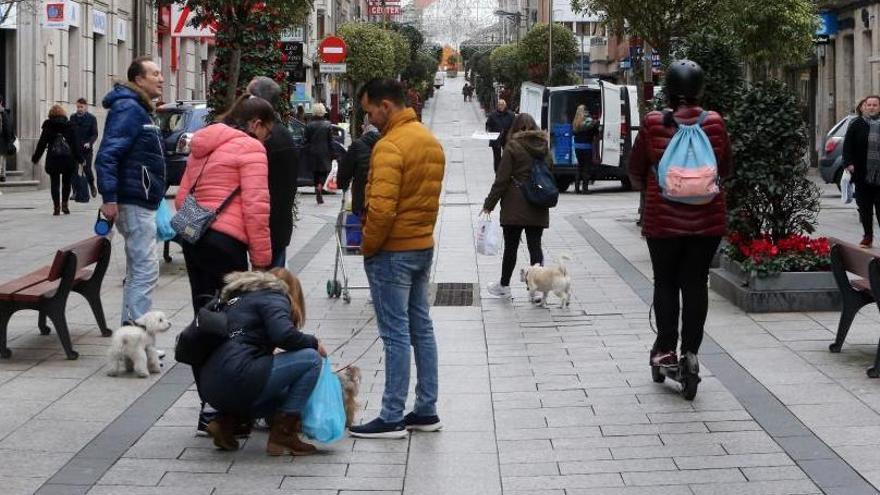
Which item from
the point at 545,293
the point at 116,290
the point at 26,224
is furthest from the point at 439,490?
the point at 26,224

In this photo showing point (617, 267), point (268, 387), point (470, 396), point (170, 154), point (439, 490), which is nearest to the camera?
point (439, 490)

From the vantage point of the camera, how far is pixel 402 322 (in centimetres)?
767

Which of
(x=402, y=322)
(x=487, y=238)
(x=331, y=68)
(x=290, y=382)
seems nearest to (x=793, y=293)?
(x=487, y=238)

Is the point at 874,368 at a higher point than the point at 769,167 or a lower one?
lower

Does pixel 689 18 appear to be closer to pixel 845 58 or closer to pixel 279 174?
pixel 279 174

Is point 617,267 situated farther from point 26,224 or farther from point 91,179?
point 91,179

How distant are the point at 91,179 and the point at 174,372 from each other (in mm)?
18368

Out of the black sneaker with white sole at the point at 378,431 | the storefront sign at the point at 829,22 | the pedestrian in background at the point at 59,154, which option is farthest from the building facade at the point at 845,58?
the black sneaker with white sole at the point at 378,431

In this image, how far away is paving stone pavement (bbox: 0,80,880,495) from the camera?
6.75 metres

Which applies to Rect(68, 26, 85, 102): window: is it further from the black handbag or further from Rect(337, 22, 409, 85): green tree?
Rect(337, 22, 409, 85): green tree

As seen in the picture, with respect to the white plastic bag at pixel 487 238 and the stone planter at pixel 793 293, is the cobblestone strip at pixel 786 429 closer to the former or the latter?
the stone planter at pixel 793 293

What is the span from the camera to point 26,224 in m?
21.1

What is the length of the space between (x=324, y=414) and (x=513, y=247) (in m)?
6.13

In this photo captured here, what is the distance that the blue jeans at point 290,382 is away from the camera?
7.11m
